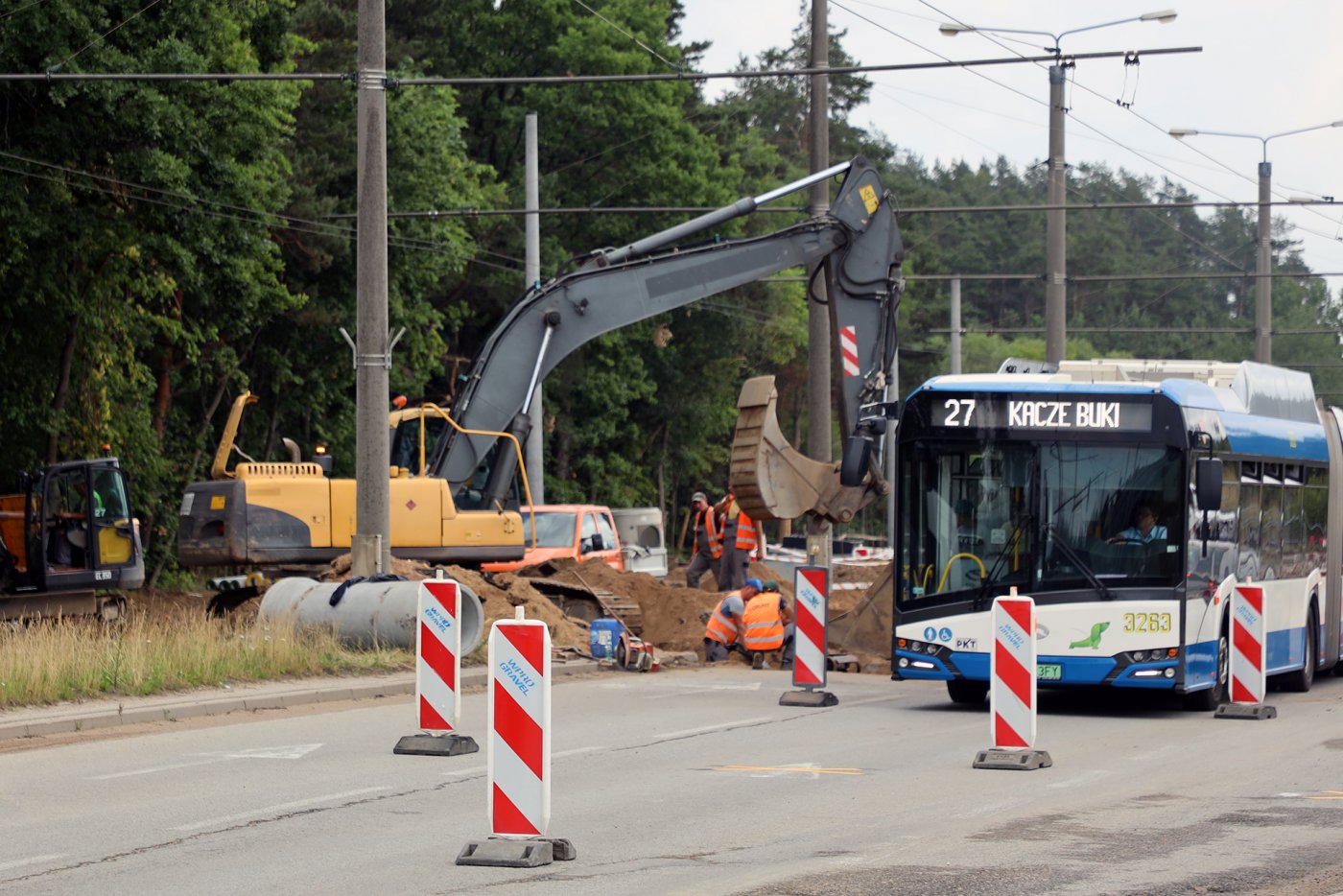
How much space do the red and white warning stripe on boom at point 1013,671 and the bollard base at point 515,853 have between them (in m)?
4.88

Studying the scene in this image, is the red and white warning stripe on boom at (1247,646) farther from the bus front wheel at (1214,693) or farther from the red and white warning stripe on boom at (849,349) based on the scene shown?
the red and white warning stripe on boom at (849,349)

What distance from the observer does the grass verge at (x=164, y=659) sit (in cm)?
1603

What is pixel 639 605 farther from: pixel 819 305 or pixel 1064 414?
pixel 1064 414

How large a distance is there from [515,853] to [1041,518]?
8828 millimetres

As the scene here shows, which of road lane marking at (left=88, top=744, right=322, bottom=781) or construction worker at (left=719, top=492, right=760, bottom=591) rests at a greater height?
construction worker at (left=719, top=492, right=760, bottom=591)

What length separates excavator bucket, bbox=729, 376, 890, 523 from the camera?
21.2m

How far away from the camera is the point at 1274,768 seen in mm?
13109

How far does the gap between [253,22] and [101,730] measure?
1614 centimetres

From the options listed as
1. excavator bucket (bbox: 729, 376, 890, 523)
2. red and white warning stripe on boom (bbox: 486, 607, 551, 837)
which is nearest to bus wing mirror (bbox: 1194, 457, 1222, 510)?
excavator bucket (bbox: 729, 376, 890, 523)

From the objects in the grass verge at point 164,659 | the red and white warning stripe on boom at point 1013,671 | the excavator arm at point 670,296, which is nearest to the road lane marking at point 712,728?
the red and white warning stripe on boom at point 1013,671

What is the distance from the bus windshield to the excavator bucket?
3664 millimetres

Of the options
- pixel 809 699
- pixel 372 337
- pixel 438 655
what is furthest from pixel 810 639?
pixel 372 337

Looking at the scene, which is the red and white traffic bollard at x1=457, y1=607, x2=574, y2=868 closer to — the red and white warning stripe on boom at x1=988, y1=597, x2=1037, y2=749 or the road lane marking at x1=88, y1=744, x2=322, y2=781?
the road lane marking at x1=88, y1=744, x2=322, y2=781

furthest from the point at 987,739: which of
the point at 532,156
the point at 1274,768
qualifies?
the point at 532,156
